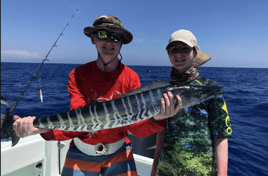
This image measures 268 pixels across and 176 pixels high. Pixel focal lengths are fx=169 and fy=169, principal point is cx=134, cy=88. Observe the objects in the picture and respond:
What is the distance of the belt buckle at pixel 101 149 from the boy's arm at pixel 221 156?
5.42 feet

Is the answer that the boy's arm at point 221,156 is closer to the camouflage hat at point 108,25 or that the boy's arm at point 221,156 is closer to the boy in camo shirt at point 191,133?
the boy in camo shirt at point 191,133

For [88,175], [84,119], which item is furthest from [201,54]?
[88,175]

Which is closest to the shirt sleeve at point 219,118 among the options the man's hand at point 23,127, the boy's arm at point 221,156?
the boy's arm at point 221,156

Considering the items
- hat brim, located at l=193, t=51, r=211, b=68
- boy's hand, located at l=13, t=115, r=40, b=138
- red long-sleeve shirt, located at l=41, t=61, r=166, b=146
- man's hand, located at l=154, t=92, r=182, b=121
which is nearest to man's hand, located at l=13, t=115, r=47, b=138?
boy's hand, located at l=13, t=115, r=40, b=138

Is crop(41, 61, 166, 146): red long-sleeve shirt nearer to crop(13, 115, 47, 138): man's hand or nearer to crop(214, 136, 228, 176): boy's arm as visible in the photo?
crop(13, 115, 47, 138): man's hand

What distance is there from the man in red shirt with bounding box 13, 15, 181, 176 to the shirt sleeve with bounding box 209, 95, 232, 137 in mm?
695

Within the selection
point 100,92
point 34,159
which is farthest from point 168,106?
point 34,159

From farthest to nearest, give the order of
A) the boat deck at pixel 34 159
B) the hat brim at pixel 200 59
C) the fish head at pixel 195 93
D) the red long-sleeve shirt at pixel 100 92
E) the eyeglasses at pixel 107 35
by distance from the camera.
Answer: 1. the boat deck at pixel 34 159
2. the hat brim at pixel 200 59
3. the eyeglasses at pixel 107 35
4. the red long-sleeve shirt at pixel 100 92
5. the fish head at pixel 195 93

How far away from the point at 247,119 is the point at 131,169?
11.4 metres

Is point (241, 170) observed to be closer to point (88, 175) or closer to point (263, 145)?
point (263, 145)

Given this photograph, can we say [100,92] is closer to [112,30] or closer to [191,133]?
[112,30]

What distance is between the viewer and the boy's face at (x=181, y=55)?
2627mm

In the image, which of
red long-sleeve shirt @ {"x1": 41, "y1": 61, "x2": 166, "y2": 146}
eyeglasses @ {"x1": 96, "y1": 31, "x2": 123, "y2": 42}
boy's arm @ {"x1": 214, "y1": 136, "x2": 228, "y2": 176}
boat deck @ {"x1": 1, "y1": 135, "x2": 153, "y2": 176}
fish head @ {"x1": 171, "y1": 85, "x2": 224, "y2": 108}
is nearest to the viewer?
boy's arm @ {"x1": 214, "y1": 136, "x2": 228, "y2": 176}

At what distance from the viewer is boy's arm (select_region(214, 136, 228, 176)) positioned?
2.33 m
